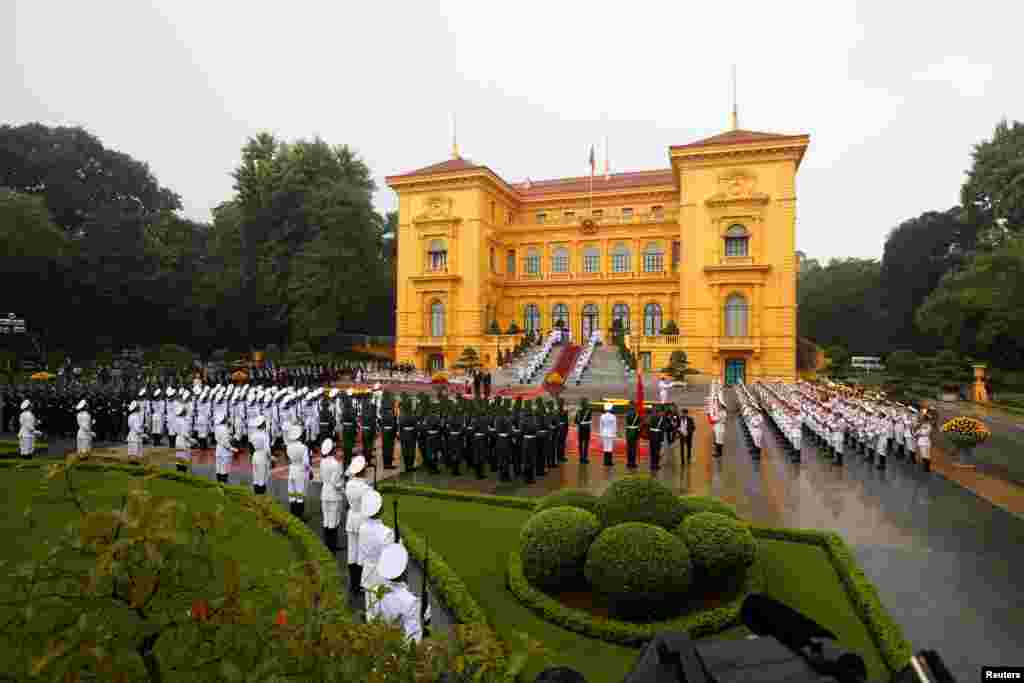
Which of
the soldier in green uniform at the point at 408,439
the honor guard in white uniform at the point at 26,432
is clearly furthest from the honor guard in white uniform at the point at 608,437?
the honor guard in white uniform at the point at 26,432

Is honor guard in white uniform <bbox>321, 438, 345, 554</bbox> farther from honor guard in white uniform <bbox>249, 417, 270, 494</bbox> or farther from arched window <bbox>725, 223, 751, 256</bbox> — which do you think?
arched window <bbox>725, 223, 751, 256</bbox>

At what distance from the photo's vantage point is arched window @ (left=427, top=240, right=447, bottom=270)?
37.8 meters

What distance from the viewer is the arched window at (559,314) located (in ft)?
129

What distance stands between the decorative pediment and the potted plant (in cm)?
2080

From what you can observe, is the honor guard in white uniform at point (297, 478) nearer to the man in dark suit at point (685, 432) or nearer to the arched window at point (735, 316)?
the man in dark suit at point (685, 432)

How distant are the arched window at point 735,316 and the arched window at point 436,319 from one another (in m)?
17.3

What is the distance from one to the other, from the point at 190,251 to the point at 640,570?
41.9 metres

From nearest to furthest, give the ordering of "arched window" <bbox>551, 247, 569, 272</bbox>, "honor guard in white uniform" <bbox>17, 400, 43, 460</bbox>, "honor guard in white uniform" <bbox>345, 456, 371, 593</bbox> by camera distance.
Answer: "honor guard in white uniform" <bbox>345, 456, 371, 593</bbox> → "honor guard in white uniform" <bbox>17, 400, 43, 460</bbox> → "arched window" <bbox>551, 247, 569, 272</bbox>

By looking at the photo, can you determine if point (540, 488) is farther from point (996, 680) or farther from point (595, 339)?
point (595, 339)

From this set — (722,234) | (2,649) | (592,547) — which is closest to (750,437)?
(592,547)

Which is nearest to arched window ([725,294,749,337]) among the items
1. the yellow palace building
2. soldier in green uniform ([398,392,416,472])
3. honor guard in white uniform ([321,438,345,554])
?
the yellow palace building

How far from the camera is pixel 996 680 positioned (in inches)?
101

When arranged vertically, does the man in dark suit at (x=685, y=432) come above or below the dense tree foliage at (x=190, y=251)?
below

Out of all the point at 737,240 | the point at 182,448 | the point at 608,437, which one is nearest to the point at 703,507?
the point at 608,437
